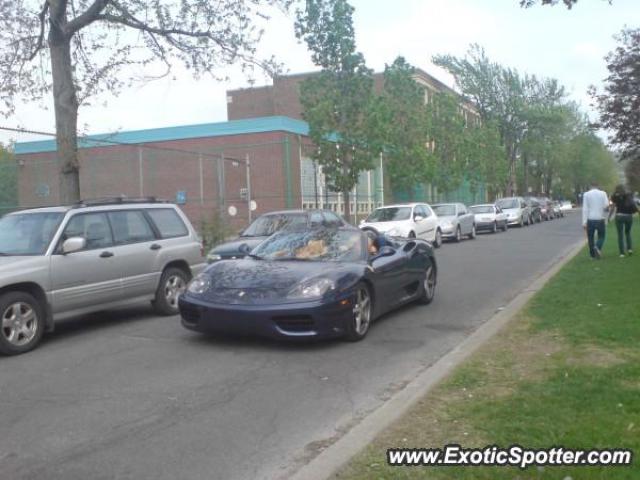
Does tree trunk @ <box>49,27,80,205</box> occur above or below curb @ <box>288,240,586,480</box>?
above

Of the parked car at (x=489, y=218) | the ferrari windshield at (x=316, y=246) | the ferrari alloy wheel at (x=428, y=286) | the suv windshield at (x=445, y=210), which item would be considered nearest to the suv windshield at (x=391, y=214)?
the suv windshield at (x=445, y=210)

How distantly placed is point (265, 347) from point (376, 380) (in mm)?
1648

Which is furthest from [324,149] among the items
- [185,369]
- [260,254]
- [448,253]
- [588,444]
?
[588,444]

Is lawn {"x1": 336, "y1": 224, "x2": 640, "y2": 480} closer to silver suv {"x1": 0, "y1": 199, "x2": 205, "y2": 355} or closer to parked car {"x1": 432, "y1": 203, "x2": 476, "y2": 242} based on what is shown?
silver suv {"x1": 0, "y1": 199, "x2": 205, "y2": 355}

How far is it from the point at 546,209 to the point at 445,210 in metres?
22.1

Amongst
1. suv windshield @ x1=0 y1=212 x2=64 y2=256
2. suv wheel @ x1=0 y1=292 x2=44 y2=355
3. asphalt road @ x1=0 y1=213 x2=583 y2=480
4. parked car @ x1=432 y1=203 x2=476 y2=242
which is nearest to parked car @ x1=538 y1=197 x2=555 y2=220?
parked car @ x1=432 y1=203 x2=476 y2=242

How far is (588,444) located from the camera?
3793 mm

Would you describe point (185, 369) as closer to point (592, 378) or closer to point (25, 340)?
point (25, 340)

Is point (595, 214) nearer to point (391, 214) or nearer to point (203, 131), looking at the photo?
point (391, 214)

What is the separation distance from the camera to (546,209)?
4550 centimetres

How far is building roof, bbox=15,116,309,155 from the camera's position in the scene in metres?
29.8

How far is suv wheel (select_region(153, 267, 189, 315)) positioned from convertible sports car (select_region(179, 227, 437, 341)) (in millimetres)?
1798

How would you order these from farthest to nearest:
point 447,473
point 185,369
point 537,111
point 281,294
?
point 537,111 < point 281,294 < point 185,369 < point 447,473

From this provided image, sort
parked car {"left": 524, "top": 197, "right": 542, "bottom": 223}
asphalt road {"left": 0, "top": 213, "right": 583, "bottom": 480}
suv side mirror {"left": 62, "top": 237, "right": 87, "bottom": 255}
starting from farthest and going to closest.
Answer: parked car {"left": 524, "top": 197, "right": 542, "bottom": 223} < suv side mirror {"left": 62, "top": 237, "right": 87, "bottom": 255} < asphalt road {"left": 0, "top": 213, "right": 583, "bottom": 480}
